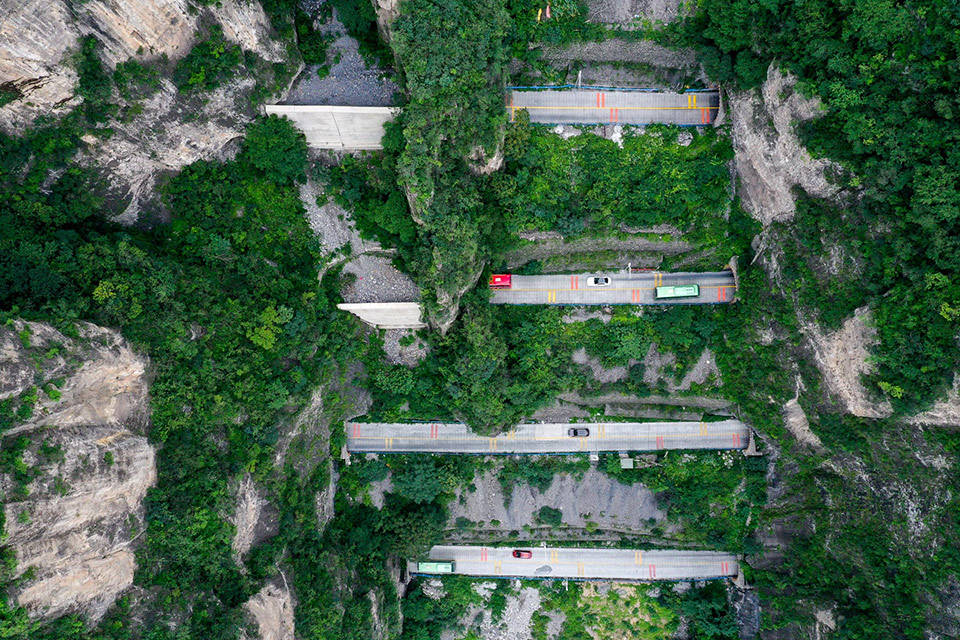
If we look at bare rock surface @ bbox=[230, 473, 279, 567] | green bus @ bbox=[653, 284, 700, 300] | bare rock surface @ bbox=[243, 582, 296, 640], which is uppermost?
green bus @ bbox=[653, 284, 700, 300]

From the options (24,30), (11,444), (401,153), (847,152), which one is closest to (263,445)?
(11,444)

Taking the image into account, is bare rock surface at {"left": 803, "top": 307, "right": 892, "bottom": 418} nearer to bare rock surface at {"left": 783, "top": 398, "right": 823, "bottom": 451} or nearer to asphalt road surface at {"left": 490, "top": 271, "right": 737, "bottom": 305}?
bare rock surface at {"left": 783, "top": 398, "right": 823, "bottom": 451}

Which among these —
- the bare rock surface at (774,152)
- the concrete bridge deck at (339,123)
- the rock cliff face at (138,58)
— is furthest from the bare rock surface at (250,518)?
the bare rock surface at (774,152)

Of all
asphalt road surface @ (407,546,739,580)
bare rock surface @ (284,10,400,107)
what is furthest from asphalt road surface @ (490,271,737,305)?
asphalt road surface @ (407,546,739,580)

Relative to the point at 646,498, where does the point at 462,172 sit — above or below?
above

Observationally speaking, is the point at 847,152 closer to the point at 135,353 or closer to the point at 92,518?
the point at 135,353

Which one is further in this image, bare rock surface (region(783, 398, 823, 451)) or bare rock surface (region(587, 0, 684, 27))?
bare rock surface (region(783, 398, 823, 451))

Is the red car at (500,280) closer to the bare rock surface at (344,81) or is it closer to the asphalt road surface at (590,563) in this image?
the bare rock surface at (344,81)
